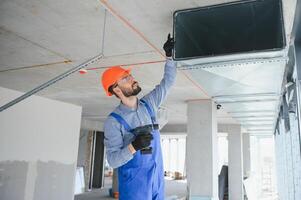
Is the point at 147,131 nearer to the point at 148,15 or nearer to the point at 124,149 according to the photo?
the point at 124,149

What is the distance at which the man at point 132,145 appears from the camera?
5.75 ft

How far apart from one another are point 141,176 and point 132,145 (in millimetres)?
272

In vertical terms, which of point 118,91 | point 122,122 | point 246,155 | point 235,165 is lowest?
point 235,165

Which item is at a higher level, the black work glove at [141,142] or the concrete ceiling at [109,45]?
the concrete ceiling at [109,45]

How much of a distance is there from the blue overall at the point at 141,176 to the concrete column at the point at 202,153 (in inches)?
130

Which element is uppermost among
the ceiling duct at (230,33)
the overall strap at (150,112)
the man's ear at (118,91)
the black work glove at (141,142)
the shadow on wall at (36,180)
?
the ceiling duct at (230,33)

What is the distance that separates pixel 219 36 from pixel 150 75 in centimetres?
182

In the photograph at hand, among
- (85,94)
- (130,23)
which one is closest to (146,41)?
(130,23)

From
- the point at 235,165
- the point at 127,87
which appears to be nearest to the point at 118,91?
the point at 127,87

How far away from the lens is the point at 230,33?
2.09 metres

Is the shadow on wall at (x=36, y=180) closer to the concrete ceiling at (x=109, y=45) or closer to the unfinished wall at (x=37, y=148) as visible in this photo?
the unfinished wall at (x=37, y=148)

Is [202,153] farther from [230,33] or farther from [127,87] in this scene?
[127,87]

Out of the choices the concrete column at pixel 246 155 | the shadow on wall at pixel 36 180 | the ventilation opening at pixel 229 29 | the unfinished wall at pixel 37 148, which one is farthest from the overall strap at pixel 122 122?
the concrete column at pixel 246 155

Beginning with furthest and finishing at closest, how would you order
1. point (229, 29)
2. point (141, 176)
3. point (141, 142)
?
1. point (229, 29)
2. point (141, 176)
3. point (141, 142)
